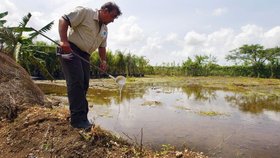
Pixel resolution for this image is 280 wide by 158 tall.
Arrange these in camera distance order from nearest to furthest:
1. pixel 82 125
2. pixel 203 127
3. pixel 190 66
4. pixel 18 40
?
pixel 82 125
pixel 203 127
pixel 18 40
pixel 190 66

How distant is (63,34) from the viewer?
3.34 meters

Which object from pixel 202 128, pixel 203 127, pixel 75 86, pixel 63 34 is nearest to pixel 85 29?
pixel 63 34

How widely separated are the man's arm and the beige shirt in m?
0.06

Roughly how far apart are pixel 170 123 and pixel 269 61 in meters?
38.6

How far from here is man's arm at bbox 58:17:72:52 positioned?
3.32 m

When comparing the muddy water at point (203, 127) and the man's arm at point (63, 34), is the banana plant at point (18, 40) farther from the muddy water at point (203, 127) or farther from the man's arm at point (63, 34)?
the man's arm at point (63, 34)

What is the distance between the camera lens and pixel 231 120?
8.47 meters

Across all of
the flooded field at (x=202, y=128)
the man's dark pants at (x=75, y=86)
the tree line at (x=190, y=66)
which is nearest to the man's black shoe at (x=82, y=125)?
the man's dark pants at (x=75, y=86)

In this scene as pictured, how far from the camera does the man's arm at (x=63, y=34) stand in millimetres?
3324

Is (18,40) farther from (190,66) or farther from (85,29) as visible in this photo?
(190,66)

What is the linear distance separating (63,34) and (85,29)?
279 millimetres

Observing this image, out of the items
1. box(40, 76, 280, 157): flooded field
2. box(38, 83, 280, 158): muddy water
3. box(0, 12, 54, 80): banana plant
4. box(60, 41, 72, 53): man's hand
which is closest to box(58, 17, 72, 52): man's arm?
box(60, 41, 72, 53): man's hand

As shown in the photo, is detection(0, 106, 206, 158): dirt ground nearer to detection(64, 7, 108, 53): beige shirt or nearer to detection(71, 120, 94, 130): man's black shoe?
detection(71, 120, 94, 130): man's black shoe

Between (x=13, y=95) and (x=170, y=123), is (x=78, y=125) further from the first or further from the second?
(x=170, y=123)
